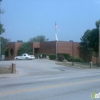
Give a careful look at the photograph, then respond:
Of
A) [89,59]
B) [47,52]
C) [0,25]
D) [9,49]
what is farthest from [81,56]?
[0,25]

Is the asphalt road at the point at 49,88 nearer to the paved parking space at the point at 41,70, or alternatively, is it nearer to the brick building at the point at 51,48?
the paved parking space at the point at 41,70

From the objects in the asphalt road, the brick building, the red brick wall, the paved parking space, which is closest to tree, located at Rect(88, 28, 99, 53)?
the brick building

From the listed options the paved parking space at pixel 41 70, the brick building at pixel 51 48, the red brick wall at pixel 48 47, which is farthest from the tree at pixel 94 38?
the paved parking space at pixel 41 70

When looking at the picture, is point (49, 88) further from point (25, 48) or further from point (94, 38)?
point (25, 48)

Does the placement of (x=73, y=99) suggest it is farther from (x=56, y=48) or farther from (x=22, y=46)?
(x=22, y=46)

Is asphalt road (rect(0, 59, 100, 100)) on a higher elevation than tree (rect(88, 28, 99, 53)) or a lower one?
lower

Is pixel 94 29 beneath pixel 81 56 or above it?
above

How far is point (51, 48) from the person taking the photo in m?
67.1

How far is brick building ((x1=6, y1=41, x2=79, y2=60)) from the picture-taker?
66.2 metres

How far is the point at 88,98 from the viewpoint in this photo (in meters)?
10.1

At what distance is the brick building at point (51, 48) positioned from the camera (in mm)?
66188

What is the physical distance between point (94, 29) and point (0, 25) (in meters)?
23.2

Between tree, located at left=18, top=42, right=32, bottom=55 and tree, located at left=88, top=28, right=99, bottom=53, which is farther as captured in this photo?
tree, located at left=18, top=42, right=32, bottom=55

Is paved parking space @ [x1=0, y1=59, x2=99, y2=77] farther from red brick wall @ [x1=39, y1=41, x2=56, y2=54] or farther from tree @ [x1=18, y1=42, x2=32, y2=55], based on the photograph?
tree @ [x1=18, y1=42, x2=32, y2=55]
